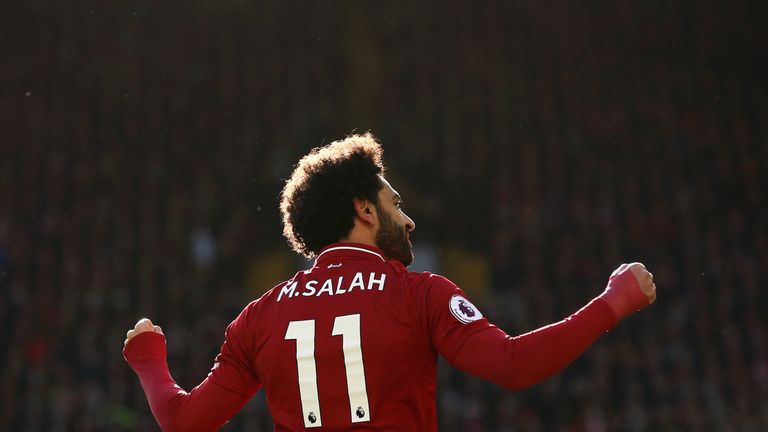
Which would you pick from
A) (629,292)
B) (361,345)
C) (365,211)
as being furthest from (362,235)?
(629,292)

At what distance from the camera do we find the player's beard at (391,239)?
2660mm

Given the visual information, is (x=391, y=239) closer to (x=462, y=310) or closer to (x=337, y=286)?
(x=337, y=286)

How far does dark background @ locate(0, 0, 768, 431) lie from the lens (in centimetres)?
1096

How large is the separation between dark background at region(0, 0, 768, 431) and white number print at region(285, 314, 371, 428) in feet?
25.6

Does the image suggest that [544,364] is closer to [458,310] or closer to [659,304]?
[458,310]

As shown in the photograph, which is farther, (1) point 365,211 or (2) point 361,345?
(1) point 365,211

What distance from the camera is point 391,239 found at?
2664 millimetres

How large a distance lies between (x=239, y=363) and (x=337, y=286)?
32 centimetres

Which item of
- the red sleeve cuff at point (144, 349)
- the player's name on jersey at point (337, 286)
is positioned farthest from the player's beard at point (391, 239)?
the red sleeve cuff at point (144, 349)

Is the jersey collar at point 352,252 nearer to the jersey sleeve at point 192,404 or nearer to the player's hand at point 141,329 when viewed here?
the jersey sleeve at point 192,404

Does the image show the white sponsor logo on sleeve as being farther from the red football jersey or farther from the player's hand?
the player's hand

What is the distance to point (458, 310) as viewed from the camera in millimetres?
2354

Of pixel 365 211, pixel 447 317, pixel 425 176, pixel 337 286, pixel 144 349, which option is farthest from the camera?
pixel 425 176

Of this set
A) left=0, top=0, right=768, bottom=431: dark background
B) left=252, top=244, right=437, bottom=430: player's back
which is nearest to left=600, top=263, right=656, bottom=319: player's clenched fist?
left=252, top=244, right=437, bottom=430: player's back
